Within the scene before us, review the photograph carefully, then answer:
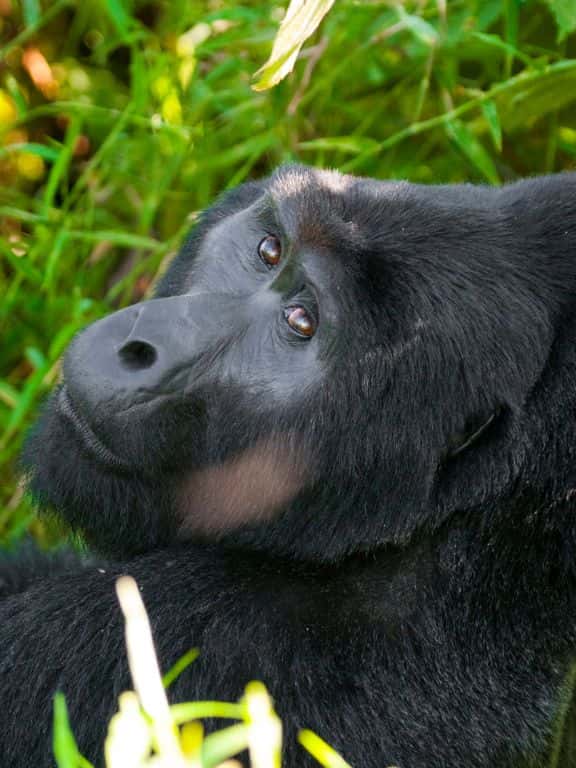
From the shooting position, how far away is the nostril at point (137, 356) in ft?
7.43

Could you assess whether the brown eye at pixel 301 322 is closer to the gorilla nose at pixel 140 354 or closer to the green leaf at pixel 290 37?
the gorilla nose at pixel 140 354

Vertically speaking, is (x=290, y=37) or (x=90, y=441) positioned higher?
(x=290, y=37)

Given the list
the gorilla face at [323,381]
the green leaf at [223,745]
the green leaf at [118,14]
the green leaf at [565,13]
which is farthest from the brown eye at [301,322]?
the green leaf at [118,14]

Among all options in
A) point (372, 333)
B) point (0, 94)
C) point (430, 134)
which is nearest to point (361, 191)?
point (372, 333)

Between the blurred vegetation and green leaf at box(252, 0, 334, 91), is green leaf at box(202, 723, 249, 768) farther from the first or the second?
the blurred vegetation

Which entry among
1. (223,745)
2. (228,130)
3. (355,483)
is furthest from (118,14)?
(223,745)

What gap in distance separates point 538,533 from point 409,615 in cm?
27

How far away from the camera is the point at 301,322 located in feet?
7.65

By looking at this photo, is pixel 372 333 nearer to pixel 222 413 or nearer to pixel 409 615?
pixel 222 413

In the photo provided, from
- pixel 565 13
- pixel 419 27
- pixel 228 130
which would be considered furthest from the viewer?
pixel 228 130

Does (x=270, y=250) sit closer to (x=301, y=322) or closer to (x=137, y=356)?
(x=301, y=322)

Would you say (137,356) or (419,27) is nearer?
(137,356)

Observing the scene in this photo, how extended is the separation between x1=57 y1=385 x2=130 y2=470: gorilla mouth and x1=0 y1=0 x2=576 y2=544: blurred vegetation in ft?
3.54

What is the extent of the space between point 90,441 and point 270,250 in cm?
51
